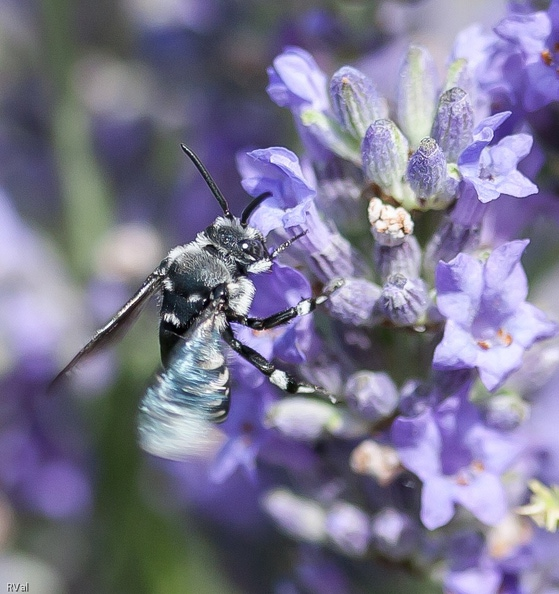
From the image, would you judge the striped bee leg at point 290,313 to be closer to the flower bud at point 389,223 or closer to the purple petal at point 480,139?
the flower bud at point 389,223

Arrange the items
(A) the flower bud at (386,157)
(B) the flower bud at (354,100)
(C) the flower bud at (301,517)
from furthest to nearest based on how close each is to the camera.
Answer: (C) the flower bud at (301,517) → (B) the flower bud at (354,100) → (A) the flower bud at (386,157)

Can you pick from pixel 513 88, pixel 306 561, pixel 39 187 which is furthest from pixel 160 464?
pixel 513 88

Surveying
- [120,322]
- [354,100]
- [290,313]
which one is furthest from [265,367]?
[354,100]

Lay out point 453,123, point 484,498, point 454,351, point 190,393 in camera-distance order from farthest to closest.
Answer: point 190,393
point 484,498
point 453,123
point 454,351

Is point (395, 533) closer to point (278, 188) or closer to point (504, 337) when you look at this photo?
point (504, 337)

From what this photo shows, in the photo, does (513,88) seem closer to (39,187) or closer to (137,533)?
(137,533)

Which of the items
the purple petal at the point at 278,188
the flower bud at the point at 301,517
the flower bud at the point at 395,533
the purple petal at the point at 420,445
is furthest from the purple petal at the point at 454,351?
the flower bud at the point at 301,517
